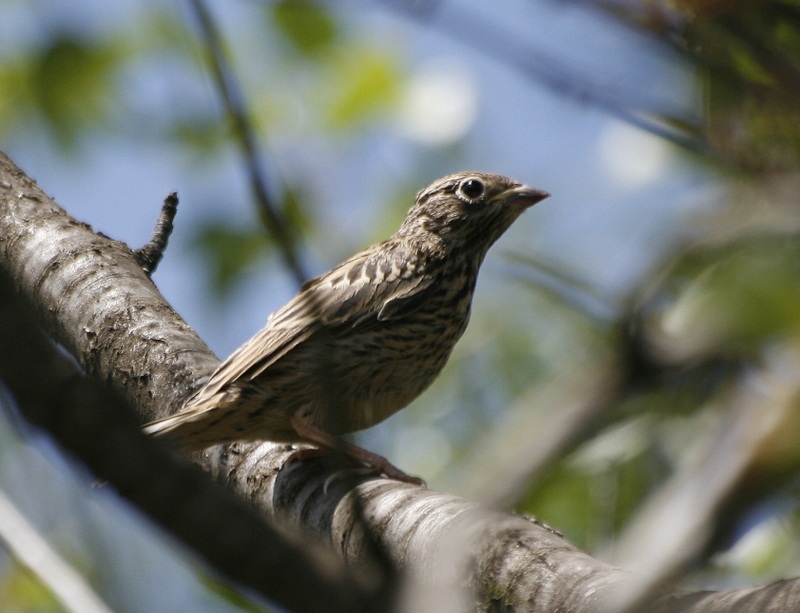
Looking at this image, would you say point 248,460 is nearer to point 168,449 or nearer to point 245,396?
point 245,396

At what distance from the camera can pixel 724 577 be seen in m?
3.53

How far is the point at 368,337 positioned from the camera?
4.68 m

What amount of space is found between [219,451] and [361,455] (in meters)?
0.62

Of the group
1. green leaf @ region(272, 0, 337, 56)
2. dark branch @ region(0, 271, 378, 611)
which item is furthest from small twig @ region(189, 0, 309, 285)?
green leaf @ region(272, 0, 337, 56)

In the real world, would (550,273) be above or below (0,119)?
below

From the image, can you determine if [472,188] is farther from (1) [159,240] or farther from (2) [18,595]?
(2) [18,595]

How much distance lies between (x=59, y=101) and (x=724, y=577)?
157 inches

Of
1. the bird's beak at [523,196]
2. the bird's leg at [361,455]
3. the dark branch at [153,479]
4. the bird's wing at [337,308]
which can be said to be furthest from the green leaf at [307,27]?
the dark branch at [153,479]

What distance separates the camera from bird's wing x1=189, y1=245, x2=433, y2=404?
14.7ft

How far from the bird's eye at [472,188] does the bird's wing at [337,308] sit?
0.63 metres

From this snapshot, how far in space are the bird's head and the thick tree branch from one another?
162 centimetres

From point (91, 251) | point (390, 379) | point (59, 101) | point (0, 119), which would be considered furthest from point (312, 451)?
point (0, 119)

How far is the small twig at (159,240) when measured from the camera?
15.1 feet

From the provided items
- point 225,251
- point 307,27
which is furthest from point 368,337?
point 307,27
